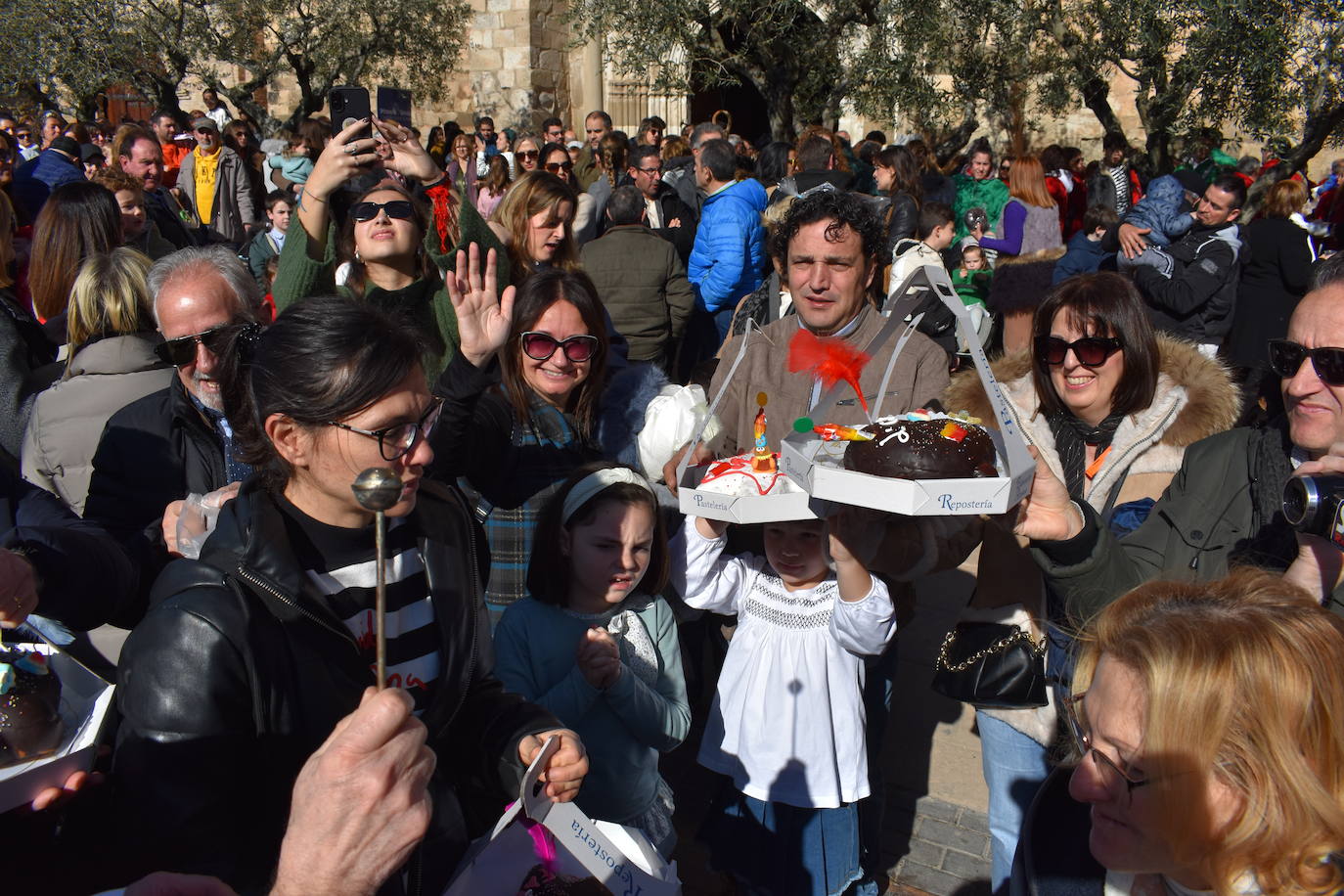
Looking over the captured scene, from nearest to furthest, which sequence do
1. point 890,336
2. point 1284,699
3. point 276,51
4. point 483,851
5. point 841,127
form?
point 1284,699 < point 483,851 < point 890,336 < point 276,51 < point 841,127

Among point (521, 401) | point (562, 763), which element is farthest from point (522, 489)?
point (562, 763)

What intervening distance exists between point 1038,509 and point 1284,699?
814 mm

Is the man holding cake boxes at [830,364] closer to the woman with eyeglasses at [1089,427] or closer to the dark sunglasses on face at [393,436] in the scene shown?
the woman with eyeglasses at [1089,427]

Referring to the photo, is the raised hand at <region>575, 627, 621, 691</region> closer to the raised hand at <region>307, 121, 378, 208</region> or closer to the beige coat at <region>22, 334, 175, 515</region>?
the beige coat at <region>22, 334, 175, 515</region>

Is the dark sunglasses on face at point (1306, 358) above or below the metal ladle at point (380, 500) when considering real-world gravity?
above

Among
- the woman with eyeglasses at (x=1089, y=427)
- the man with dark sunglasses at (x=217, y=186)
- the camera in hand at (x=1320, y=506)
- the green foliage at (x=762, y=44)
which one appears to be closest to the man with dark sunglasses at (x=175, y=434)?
the woman with eyeglasses at (x=1089, y=427)

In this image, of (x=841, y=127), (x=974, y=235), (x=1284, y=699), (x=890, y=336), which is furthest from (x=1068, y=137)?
(x=1284, y=699)

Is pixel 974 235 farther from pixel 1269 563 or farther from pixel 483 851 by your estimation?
pixel 483 851

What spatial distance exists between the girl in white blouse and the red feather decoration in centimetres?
43

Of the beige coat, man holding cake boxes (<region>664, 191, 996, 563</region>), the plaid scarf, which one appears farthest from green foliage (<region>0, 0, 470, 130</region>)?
man holding cake boxes (<region>664, 191, 996, 563</region>)

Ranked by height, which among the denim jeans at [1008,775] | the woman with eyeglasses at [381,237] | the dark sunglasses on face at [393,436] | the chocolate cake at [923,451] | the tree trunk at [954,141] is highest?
the tree trunk at [954,141]

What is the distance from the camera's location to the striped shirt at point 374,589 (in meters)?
1.77

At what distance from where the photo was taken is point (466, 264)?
290cm

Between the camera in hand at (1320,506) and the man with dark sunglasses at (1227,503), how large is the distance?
0.17 meters
